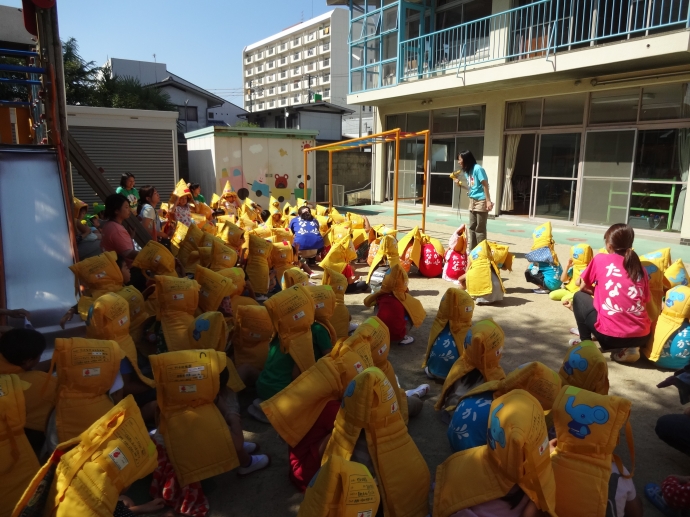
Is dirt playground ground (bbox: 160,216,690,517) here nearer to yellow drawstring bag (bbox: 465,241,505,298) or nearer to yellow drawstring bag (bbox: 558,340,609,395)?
yellow drawstring bag (bbox: 465,241,505,298)

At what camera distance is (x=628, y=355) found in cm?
392

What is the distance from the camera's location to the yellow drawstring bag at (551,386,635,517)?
6.35ft

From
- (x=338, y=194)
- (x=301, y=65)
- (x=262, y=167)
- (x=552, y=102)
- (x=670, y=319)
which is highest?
(x=301, y=65)

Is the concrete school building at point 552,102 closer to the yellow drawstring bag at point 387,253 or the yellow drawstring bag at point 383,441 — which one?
the yellow drawstring bag at point 387,253

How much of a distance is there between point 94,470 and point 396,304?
287 cm

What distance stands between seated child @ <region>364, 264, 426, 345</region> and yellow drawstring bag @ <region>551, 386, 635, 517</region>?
2.23m

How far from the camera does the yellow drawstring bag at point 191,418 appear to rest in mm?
2283

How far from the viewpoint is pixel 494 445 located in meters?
1.82

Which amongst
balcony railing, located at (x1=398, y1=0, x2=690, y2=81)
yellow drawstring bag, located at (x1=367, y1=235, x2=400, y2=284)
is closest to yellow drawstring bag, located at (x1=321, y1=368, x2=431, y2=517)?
yellow drawstring bag, located at (x1=367, y1=235, x2=400, y2=284)

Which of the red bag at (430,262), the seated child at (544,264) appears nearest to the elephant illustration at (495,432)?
the seated child at (544,264)

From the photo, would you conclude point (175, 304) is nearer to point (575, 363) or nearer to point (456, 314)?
point (456, 314)

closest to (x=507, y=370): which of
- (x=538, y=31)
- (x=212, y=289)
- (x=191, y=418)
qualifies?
(x=212, y=289)

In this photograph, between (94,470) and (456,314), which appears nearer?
(94,470)

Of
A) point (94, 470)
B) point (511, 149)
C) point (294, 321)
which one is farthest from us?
point (511, 149)
